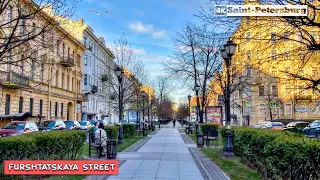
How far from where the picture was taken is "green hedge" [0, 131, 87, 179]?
7.85 metres

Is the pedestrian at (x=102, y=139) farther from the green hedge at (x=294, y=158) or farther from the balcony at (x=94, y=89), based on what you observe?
the balcony at (x=94, y=89)

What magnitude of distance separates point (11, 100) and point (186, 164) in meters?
23.9

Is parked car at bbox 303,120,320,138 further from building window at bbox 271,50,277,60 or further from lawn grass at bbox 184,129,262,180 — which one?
building window at bbox 271,50,277,60

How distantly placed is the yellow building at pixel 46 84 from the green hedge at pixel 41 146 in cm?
212

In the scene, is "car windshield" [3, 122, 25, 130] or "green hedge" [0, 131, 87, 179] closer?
"green hedge" [0, 131, 87, 179]

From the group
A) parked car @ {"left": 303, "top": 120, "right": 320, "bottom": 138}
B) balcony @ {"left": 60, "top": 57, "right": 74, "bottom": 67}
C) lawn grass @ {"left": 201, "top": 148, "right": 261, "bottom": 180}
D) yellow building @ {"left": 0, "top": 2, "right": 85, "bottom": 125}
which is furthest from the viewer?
balcony @ {"left": 60, "top": 57, "right": 74, "bottom": 67}

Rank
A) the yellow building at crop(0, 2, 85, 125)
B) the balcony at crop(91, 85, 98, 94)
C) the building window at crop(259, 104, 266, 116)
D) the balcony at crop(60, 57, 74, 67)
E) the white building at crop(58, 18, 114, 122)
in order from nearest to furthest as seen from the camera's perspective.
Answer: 1. the yellow building at crop(0, 2, 85, 125)
2. the balcony at crop(60, 57, 74, 67)
3. the white building at crop(58, 18, 114, 122)
4. the balcony at crop(91, 85, 98, 94)
5. the building window at crop(259, 104, 266, 116)

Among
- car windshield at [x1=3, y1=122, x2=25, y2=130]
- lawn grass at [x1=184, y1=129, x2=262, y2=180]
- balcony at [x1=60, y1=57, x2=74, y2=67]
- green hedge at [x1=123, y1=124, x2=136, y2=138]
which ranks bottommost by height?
lawn grass at [x1=184, y1=129, x2=262, y2=180]

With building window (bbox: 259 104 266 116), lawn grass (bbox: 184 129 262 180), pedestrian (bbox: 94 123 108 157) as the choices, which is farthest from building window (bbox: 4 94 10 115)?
building window (bbox: 259 104 266 116)

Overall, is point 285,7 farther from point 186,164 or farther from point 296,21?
point 186,164

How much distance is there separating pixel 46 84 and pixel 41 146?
30.3 metres

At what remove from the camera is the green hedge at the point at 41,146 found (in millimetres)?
7848

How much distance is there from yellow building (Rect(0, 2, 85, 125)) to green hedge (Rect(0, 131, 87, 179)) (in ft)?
6.95

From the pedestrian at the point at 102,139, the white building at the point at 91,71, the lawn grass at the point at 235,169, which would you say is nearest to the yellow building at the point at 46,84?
the white building at the point at 91,71
